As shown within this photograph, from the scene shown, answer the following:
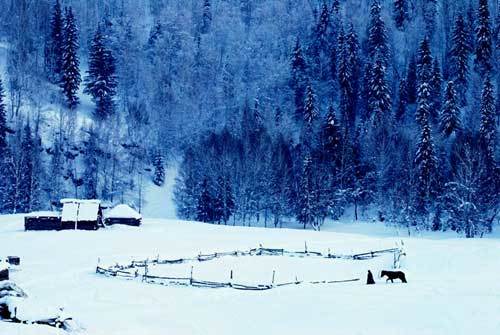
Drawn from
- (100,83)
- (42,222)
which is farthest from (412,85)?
(42,222)

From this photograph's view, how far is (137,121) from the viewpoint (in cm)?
10056

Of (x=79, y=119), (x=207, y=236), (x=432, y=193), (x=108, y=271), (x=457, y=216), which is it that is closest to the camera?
(x=108, y=271)

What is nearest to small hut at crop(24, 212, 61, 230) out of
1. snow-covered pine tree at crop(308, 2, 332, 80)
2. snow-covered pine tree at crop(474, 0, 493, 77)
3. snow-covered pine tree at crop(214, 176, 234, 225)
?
snow-covered pine tree at crop(214, 176, 234, 225)

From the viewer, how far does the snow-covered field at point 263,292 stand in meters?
20.7

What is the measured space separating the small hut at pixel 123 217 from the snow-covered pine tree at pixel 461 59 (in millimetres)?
61416

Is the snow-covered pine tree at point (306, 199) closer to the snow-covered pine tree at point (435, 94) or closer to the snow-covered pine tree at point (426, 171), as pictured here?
the snow-covered pine tree at point (426, 171)

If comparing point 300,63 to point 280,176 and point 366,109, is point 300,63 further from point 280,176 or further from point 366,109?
point 280,176

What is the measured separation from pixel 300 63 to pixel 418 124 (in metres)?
29.3

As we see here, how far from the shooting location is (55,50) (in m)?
102

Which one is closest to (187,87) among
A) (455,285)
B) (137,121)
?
(137,121)

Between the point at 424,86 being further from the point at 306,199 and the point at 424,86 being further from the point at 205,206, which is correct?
the point at 205,206

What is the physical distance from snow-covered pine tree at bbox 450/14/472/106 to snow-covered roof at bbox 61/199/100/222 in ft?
216

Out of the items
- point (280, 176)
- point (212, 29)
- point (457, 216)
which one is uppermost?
point (212, 29)

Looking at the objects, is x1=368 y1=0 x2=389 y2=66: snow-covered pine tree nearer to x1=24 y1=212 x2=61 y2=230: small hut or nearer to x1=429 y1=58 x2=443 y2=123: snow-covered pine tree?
x1=429 y1=58 x2=443 y2=123: snow-covered pine tree
